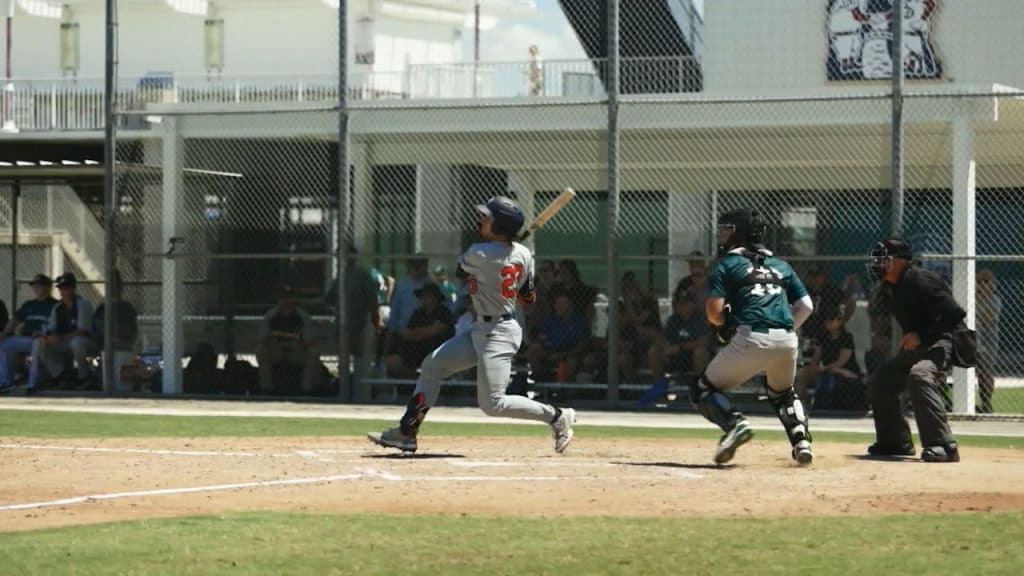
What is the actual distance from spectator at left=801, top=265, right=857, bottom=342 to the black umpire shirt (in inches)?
256

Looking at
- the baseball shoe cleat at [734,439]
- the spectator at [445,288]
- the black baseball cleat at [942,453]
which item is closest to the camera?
the baseball shoe cleat at [734,439]

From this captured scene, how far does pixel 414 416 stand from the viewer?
13461 mm

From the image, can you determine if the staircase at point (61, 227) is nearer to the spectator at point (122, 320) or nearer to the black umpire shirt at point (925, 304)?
the spectator at point (122, 320)

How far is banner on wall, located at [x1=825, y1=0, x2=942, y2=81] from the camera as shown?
22266 mm

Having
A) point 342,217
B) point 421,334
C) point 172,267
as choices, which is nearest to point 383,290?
point 421,334

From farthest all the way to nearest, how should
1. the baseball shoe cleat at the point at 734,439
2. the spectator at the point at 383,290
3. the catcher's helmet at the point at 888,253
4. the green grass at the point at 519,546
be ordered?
the spectator at the point at 383,290
the catcher's helmet at the point at 888,253
the baseball shoe cleat at the point at 734,439
the green grass at the point at 519,546

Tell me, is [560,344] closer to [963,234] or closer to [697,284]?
[697,284]

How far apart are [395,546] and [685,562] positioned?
142cm

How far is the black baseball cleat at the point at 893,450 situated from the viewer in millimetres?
13867

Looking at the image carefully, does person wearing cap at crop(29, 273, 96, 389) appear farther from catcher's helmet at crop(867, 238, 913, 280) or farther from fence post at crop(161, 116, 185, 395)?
catcher's helmet at crop(867, 238, 913, 280)

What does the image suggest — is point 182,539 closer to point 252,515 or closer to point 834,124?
point 252,515

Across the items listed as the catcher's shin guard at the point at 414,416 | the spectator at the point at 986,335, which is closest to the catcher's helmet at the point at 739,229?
the catcher's shin guard at the point at 414,416

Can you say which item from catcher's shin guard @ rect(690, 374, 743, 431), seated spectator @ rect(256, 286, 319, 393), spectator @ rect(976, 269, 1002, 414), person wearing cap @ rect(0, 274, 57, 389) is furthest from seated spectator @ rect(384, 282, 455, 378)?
catcher's shin guard @ rect(690, 374, 743, 431)

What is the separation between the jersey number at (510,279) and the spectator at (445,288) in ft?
29.4
